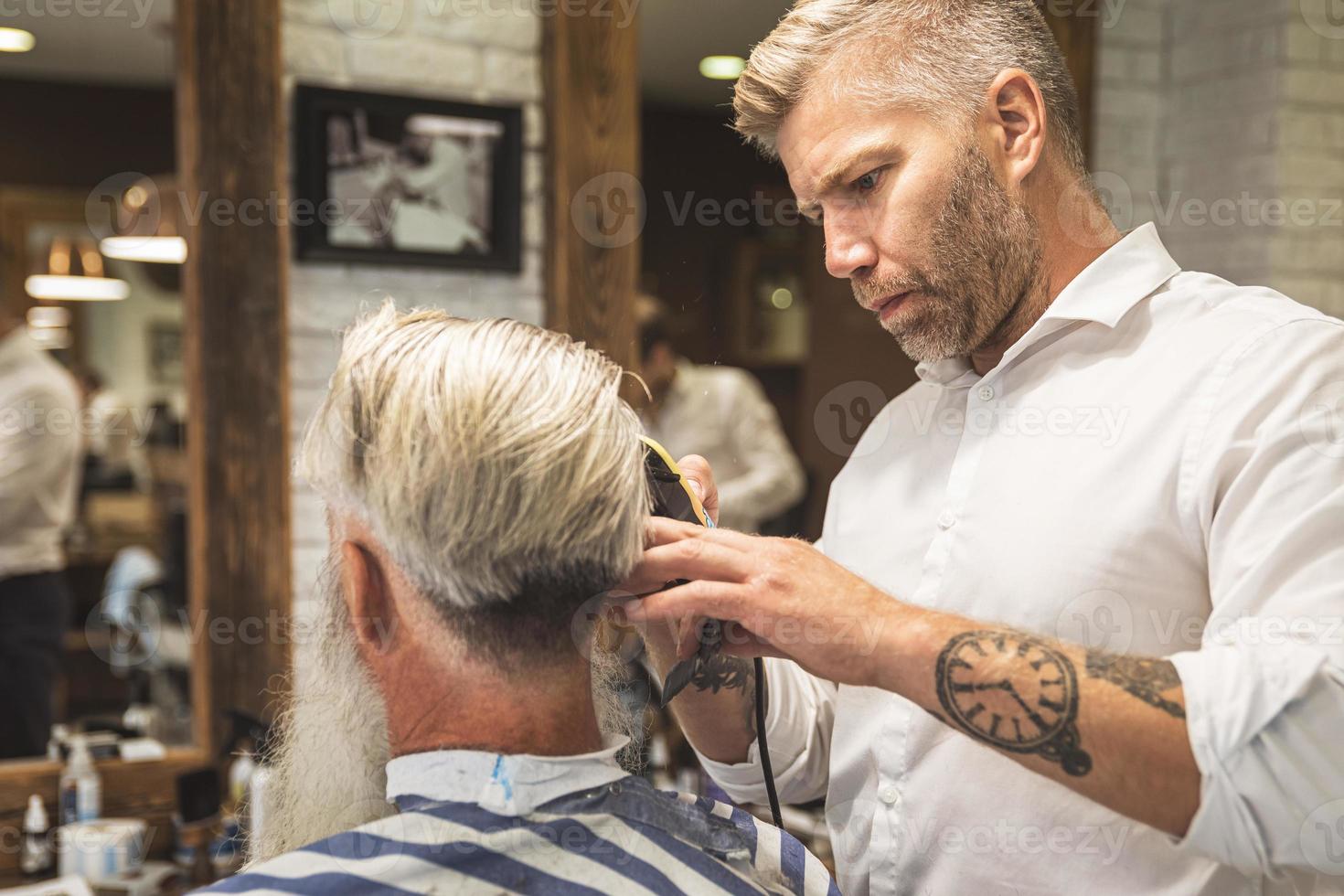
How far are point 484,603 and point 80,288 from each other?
3385mm

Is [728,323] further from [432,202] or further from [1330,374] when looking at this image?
[1330,374]

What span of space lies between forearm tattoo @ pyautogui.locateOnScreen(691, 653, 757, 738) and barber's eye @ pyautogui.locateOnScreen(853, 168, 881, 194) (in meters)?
0.54

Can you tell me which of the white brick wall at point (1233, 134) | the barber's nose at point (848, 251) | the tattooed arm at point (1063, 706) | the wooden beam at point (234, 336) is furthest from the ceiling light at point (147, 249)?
the white brick wall at point (1233, 134)

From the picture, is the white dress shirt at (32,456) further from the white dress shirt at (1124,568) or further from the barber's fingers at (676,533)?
the barber's fingers at (676,533)

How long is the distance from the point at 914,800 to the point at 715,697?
0.81 feet

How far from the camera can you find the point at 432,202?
2334 millimetres

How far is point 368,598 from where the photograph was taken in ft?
3.22

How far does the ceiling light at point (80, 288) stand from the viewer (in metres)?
3.32

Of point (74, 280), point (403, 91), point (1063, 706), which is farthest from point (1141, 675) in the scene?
point (74, 280)

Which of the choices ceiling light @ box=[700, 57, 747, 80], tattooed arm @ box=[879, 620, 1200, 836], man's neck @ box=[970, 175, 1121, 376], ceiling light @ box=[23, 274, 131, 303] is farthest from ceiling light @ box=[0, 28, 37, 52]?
tattooed arm @ box=[879, 620, 1200, 836]

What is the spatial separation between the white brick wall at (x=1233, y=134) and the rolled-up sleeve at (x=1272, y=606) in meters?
1.87

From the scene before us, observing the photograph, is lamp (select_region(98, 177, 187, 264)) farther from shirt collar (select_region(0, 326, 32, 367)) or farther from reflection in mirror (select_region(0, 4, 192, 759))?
shirt collar (select_region(0, 326, 32, 367))

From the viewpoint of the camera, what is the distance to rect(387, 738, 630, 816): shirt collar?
0.96m

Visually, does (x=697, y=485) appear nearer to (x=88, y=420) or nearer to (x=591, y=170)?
(x=591, y=170)
